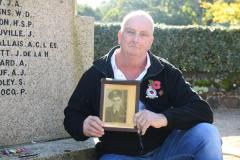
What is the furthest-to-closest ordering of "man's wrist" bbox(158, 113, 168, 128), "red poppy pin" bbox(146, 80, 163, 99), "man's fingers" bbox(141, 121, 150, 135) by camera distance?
1. "red poppy pin" bbox(146, 80, 163, 99)
2. "man's wrist" bbox(158, 113, 168, 128)
3. "man's fingers" bbox(141, 121, 150, 135)

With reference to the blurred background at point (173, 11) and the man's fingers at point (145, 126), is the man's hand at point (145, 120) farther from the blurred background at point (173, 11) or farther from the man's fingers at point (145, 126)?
the blurred background at point (173, 11)

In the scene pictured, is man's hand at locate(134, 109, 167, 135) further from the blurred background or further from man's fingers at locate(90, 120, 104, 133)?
the blurred background

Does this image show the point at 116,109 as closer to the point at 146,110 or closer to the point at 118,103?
the point at 118,103

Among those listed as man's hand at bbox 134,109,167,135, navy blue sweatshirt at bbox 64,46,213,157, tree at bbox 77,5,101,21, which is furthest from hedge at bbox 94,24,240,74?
tree at bbox 77,5,101,21

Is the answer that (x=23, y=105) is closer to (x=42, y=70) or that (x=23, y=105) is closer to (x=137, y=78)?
(x=42, y=70)

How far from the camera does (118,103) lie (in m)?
3.28

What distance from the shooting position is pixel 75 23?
15.1 ft

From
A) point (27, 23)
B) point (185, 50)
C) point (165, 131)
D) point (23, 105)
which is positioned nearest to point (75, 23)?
point (27, 23)

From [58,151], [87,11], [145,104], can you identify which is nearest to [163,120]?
[145,104]

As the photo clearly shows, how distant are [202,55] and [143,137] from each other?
26.6 feet

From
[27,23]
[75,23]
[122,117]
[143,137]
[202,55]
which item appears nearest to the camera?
[122,117]

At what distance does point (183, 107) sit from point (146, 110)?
0.31 m

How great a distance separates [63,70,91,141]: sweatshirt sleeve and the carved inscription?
0.80 m

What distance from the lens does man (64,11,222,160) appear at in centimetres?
328
